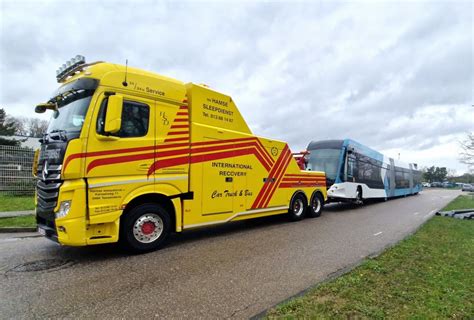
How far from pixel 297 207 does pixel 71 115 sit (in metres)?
7.41

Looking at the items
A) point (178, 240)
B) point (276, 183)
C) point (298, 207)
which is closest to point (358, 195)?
point (298, 207)

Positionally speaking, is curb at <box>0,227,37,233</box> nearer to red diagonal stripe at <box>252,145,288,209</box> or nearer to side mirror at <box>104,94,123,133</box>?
side mirror at <box>104,94,123,133</box>

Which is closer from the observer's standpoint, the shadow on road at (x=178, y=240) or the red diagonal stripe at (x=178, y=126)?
the shadow on road at (x=178, y=240)

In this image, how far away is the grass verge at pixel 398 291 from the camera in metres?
3.19

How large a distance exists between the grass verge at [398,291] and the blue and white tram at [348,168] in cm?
819

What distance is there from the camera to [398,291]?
377cm

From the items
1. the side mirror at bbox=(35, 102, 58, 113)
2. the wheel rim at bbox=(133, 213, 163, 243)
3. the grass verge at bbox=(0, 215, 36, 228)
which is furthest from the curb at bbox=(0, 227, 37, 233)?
the wheel rim at bbox=(133, 213, 163, 243)

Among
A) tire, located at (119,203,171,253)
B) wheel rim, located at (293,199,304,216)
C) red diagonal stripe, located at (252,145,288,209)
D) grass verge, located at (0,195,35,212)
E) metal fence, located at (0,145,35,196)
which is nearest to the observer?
tire, located at (119,203,171,253)

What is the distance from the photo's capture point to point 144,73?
5711mm

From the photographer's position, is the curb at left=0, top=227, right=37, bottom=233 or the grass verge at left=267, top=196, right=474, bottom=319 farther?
the curb at left=0, top=227, right=37, bottom=233

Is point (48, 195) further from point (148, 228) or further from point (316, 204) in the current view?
point (316, 204)

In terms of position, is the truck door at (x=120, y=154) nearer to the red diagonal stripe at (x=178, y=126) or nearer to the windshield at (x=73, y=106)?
the windshield at (x=73, y=106)

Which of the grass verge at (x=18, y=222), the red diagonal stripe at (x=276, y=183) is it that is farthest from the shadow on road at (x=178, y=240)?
the grass verge at (x=18, y=222)

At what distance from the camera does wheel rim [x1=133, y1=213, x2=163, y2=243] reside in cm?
544
